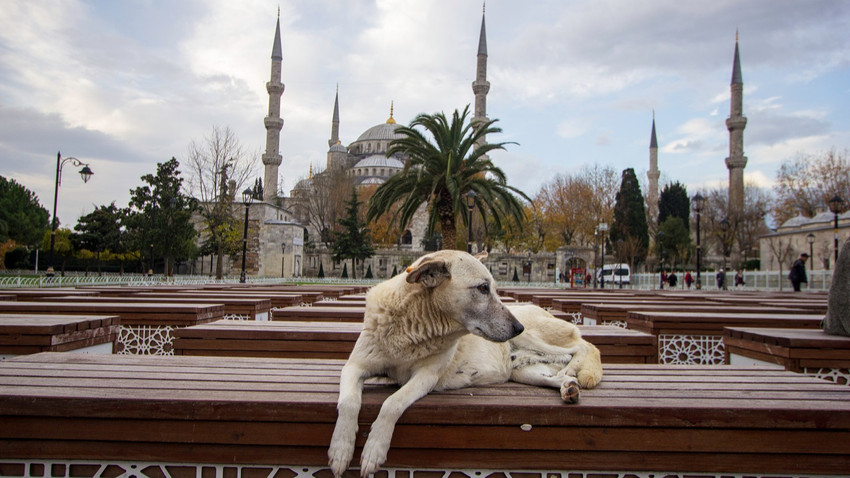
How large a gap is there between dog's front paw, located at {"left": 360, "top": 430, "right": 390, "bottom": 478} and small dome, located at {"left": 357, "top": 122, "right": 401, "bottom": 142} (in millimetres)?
86343

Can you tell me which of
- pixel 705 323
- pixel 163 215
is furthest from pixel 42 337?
pixel 163 215

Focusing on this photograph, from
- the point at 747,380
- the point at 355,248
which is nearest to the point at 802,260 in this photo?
the point at 747,380

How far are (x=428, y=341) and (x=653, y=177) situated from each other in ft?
243

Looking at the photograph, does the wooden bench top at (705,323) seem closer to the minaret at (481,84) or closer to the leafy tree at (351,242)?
the leafy tree at (351,242)

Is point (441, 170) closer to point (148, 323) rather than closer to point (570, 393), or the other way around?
point (148, 323)

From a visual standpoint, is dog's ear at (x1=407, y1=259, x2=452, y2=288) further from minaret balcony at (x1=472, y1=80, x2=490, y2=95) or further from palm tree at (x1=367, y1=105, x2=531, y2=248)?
minaret balcony at (x1=472, y1=80, x2=490, y2=95)

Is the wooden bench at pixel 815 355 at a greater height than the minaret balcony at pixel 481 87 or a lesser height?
lesser

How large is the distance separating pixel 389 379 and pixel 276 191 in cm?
5728

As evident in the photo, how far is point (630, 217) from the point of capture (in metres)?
51.5

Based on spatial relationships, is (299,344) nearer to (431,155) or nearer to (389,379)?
(389,379)

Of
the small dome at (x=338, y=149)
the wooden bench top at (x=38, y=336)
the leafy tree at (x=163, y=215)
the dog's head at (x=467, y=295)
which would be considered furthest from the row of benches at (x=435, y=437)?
the small dome at (x=338, y=149)

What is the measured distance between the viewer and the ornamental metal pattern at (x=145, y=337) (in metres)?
5.53

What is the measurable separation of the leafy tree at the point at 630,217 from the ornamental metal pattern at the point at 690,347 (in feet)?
156

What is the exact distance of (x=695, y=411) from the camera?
2121 millimetres
